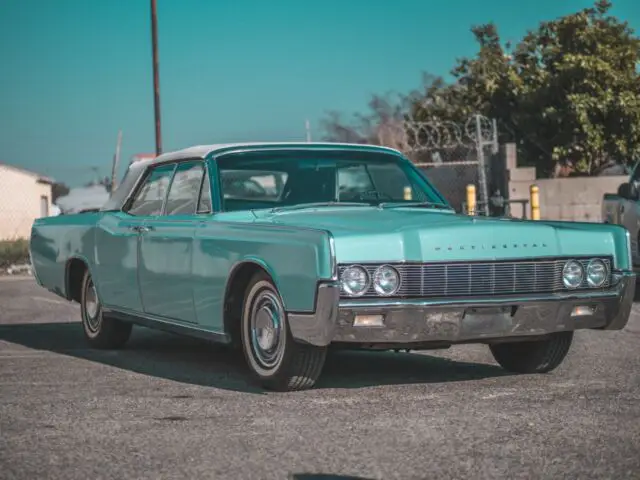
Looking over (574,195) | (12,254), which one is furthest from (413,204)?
(574,195)

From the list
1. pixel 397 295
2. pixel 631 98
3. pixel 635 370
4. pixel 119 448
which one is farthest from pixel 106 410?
pixel 631 98

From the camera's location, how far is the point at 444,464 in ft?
17.2

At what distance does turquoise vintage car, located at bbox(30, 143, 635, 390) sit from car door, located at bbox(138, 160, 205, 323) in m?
0.02

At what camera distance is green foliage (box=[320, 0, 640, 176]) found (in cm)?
3117

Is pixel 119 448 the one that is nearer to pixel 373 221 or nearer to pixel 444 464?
pixel 444 464

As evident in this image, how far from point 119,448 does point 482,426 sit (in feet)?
5.47

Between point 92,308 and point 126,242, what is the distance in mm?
1159

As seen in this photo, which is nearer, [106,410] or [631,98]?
[106,410]

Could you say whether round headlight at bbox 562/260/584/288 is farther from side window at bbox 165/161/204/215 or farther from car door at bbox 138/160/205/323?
side window at bbox 165/161/204/215

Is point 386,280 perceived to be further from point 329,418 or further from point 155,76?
point 155,76

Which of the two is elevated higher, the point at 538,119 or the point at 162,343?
the point at 538,119

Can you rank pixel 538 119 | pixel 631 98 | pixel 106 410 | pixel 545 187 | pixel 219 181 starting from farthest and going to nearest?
pixel 538 119
pixel 631 98
pixel 545 187
pixel 219 181
pixel 106 410

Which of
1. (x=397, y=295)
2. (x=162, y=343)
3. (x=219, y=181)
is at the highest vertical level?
(x=219, y=181)

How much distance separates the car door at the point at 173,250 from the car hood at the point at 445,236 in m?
0.76
